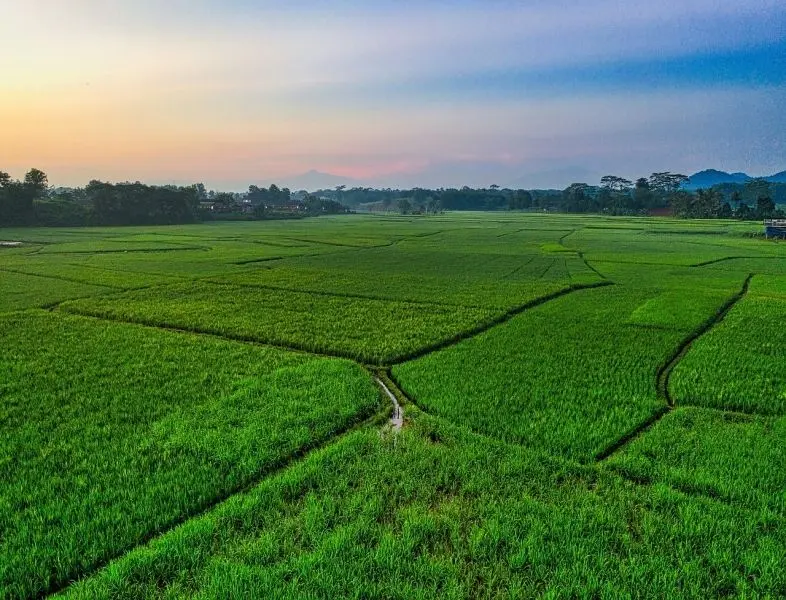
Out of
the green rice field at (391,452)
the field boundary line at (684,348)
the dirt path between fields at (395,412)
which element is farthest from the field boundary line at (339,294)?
the dirt path between fields at (395,412)

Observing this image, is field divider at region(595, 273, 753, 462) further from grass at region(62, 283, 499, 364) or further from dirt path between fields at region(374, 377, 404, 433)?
grass at region(62, 283, 499, 364)

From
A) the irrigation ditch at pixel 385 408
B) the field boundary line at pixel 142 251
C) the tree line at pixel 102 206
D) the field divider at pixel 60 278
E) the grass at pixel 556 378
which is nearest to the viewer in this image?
the irrigation ditch at pixel 385 408

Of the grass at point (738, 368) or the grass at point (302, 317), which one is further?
the grass at point (302, 317)

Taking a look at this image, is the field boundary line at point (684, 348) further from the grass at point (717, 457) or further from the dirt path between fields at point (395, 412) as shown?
the dirt path between fields at point (395, 412)

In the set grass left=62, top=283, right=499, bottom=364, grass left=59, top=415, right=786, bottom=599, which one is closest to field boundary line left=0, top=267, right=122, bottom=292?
grass left=62, top=283, right=499, bottom=364

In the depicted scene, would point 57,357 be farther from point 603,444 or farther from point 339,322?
point 603,444

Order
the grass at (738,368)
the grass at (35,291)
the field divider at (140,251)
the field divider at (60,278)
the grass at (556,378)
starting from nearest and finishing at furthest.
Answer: the grass at (556,378) → the grass at (738,368) → the grass at (35,291) → the field divider at (60,278) → the field divider at (140,251)
